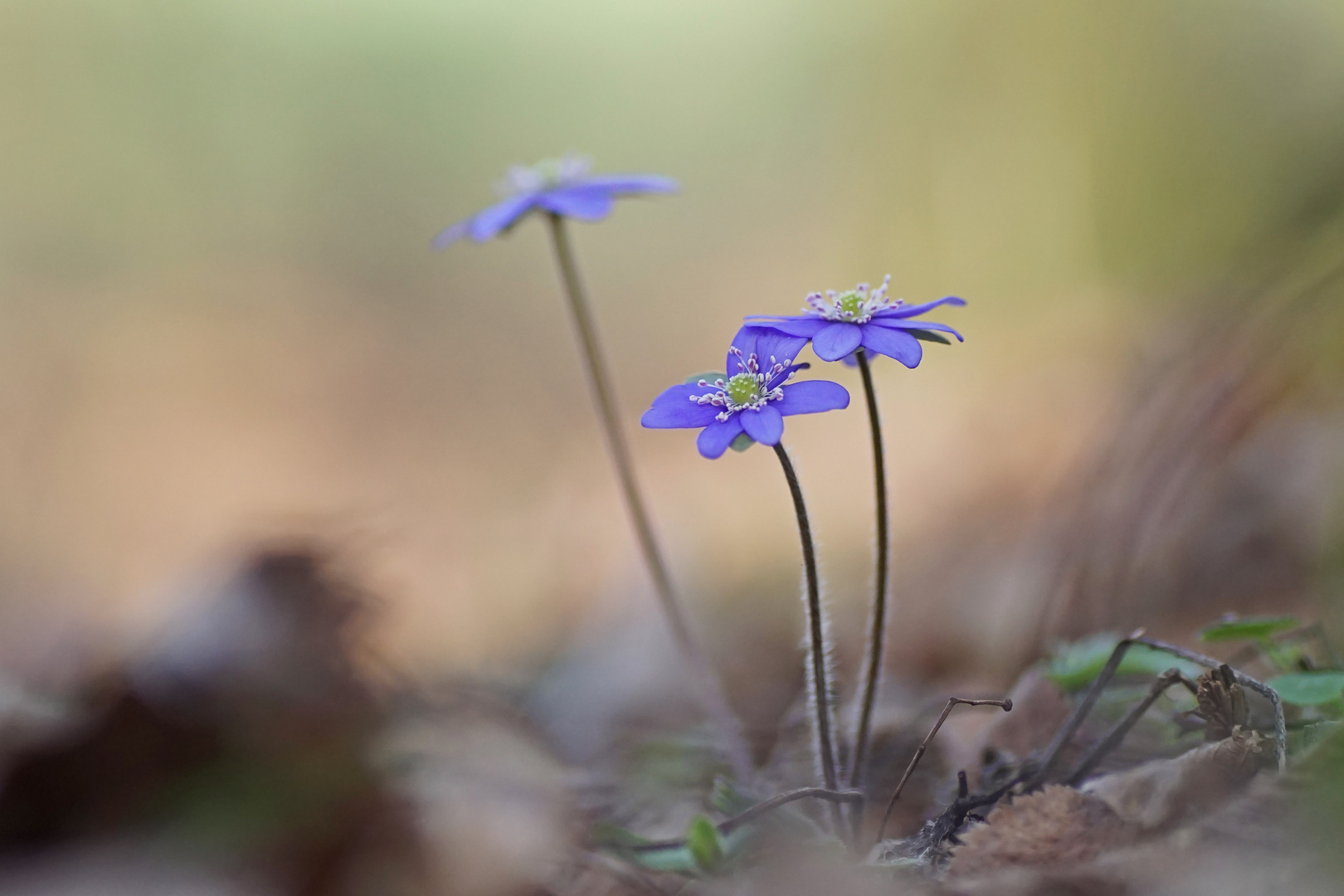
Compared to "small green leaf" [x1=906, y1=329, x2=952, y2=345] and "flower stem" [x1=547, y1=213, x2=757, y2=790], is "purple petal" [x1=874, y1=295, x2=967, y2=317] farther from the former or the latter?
"flower stem" [x1=547, y1=213, x2=757, y2=790]

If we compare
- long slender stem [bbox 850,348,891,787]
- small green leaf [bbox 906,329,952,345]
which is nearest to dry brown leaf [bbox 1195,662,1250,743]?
long slender stem [bbox 850,348,891,787]

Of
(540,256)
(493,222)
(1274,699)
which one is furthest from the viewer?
(540,256)

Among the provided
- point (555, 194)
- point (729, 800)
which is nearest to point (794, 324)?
point (729, 800)

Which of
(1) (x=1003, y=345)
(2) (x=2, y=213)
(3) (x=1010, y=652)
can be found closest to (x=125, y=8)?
(2) (x=2, y=213)

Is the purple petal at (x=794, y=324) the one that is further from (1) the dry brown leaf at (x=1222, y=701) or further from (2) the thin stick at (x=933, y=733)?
(1) the dry brown leaf at (x=1222, y=701)

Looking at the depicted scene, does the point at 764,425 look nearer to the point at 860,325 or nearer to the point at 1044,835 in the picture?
the point at 860,325

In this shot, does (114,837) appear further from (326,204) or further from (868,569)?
(326,204)

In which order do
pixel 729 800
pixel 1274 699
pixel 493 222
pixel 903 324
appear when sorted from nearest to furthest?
pixel 1274 699 < pixel 903 324 < pixel 729 800 < pixel 493 222
